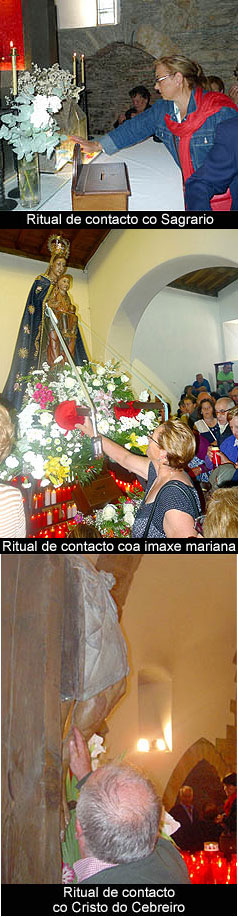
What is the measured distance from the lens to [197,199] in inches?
108

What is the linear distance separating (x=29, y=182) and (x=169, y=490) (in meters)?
1.71

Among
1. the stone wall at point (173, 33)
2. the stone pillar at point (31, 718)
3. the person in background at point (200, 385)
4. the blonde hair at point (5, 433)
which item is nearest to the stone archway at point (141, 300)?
the person in background at point (200, 385)

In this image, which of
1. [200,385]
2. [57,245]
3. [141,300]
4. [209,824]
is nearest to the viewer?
[209,824]

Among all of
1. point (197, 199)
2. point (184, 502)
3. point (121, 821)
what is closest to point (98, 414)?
point (184, 502)

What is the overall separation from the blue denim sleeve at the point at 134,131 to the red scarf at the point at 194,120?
8 centimetres

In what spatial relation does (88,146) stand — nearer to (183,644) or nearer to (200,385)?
(200,385)

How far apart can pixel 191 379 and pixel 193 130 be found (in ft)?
3.34

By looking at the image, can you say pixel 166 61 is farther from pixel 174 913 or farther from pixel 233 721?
pixel 174 913

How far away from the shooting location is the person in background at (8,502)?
2318 mm

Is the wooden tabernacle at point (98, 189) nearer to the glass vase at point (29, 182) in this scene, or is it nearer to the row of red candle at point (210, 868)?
the glass vase at point (29, 182)

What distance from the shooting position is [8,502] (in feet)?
7.61

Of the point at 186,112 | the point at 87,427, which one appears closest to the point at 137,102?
the point at 186,112

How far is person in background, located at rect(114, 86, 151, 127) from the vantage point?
5.70 metres

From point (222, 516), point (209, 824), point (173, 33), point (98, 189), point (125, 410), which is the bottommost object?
point (209, 824)
